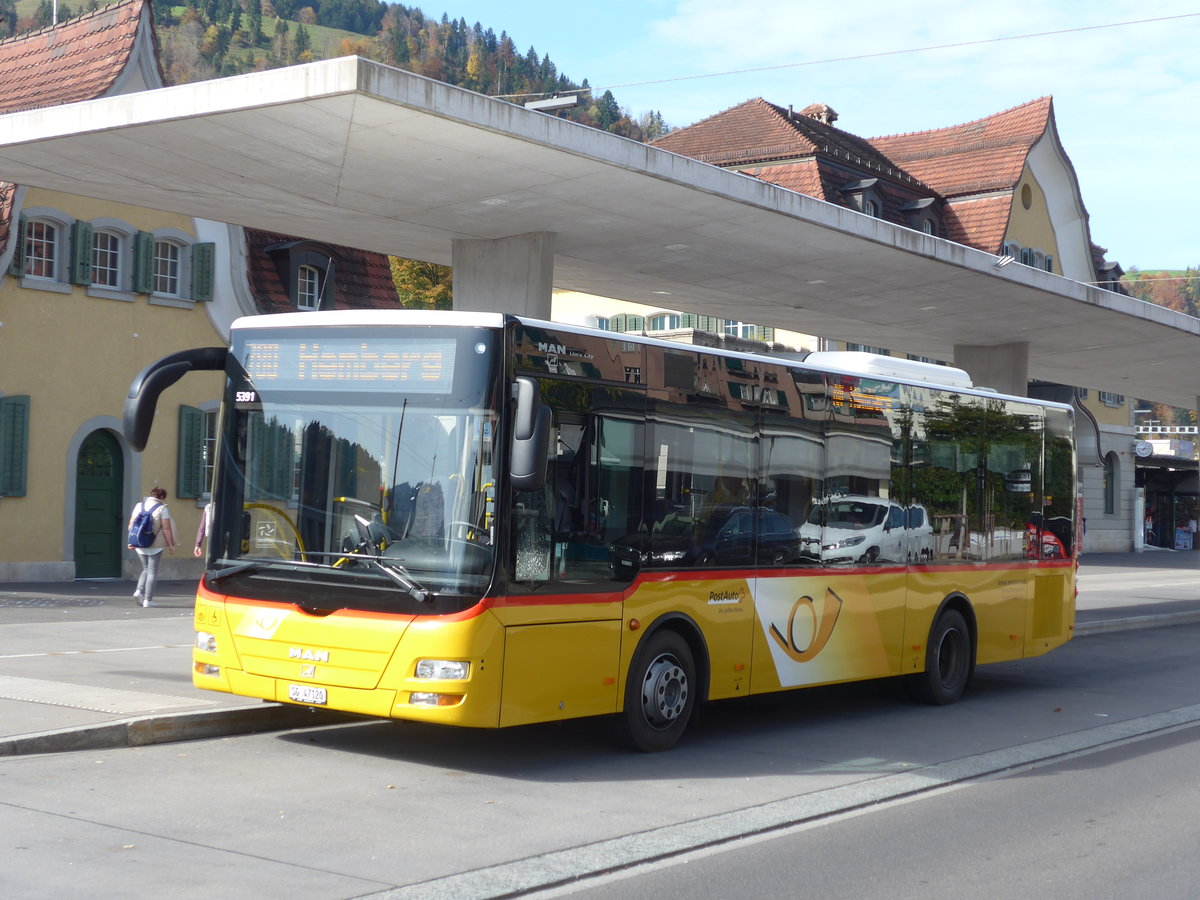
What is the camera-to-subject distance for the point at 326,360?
29.5ft

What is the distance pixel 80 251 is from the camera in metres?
24.6

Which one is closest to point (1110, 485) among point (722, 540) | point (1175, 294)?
point (722, 540)

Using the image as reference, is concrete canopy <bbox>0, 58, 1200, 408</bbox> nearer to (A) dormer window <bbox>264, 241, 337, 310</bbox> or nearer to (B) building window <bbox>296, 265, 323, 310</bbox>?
(A) dormer window <bbox>264, 241, 337, 310</bbox>

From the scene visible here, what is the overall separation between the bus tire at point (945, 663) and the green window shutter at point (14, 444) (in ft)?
53.8

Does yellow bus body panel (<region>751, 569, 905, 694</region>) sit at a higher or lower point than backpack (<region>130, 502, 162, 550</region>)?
lower

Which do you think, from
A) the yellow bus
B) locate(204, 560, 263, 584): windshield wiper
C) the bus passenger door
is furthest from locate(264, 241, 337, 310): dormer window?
the bus passenger door

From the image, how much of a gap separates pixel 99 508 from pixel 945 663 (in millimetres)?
17069

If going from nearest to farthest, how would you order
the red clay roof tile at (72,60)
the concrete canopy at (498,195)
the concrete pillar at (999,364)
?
the concrete canopy at (498,195), the concrete pillar at (999,364), the red clay roof tile at (72,60)

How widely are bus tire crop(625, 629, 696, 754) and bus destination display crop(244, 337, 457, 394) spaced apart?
2.40 meters

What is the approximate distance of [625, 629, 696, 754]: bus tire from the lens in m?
9.53

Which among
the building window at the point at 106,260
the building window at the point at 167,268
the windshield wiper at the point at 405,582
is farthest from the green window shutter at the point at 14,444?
the windshield wiper at the point at 405,582

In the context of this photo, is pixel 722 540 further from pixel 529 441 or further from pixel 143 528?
pixel 143 528

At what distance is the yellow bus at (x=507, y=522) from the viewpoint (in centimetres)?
845

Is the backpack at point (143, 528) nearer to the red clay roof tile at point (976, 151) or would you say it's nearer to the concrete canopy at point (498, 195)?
the concrete canopy at point (498, 195)
